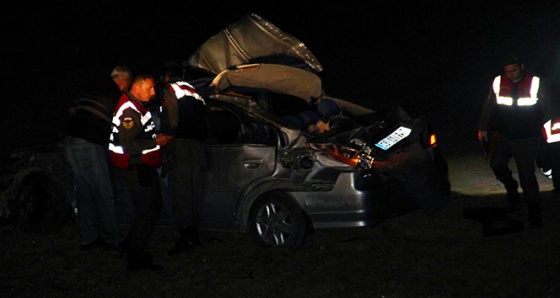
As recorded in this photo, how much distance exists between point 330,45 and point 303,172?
19282 mm

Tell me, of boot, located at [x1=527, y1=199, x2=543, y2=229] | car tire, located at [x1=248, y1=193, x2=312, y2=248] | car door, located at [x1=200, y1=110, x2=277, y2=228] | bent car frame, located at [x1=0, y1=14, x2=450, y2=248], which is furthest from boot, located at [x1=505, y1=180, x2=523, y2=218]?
car door, located at [x1=200, y1=110, x2=277, y2=228]

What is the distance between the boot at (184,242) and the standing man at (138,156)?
56cm

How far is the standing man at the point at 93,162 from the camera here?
8.22 meters

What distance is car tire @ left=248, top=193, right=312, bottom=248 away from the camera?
25.9ft

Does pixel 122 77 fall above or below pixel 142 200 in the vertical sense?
above

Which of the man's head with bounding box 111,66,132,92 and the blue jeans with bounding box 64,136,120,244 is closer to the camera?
the man's head with bounding box 111,66,132,92

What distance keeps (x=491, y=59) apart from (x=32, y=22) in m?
15.0

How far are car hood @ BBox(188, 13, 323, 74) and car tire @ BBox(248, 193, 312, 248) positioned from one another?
7.82ft

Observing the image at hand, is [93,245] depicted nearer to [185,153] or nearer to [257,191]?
[185,153]

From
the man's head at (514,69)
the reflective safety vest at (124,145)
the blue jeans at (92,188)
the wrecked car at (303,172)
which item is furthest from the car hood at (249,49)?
the reflective safety vest at (124,145)

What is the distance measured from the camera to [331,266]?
732cm

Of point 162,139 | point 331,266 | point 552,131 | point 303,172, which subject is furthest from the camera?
point 552,131

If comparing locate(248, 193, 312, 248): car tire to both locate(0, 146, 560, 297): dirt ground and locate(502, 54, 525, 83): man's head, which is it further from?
locate(502, 54, 525, 83): man's head

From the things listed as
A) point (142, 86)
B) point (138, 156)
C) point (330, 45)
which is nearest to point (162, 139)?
point (138, 156)
